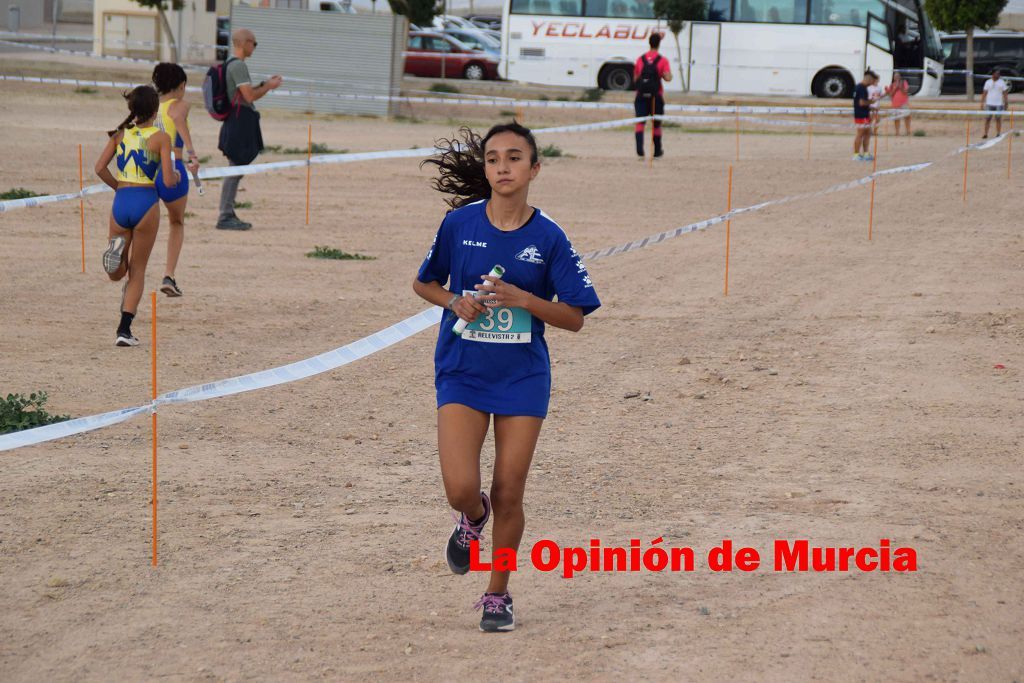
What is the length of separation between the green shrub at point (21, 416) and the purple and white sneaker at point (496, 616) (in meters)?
3.24

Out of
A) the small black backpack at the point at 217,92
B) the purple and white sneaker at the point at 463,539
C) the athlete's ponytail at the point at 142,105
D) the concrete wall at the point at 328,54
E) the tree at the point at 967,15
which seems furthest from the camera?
the tree at the point at 967,15

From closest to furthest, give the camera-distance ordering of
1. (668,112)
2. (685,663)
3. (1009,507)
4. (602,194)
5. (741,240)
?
1. (685,663)
2. (1009,507)
3. (741,240)
4. (602,194)
5. (668,112)

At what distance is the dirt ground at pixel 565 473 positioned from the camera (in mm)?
4477

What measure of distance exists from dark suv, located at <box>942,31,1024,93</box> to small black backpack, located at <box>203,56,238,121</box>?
33.5m

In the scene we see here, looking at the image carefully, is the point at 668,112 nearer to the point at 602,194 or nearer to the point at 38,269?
the point at 602,194

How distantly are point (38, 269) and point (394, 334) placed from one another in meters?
6.59

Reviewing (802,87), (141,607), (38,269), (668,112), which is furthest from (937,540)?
(802,87)

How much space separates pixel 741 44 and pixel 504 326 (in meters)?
34.9

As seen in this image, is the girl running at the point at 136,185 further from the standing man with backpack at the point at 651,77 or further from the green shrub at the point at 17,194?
the standing man with backpack at the point at 651,77

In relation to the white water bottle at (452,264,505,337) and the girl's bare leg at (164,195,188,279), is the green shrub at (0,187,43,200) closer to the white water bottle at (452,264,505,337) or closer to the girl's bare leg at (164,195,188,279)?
the girl's bare leg at (164,195,188,279)

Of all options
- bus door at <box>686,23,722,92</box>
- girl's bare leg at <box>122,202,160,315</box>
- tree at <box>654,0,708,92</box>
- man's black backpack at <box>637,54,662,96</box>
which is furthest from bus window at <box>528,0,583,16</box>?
girl's bare leg at <box>122,202,160,315</box>

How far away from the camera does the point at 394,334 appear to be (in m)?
6.51

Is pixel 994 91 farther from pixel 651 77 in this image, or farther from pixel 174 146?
pixel 174 146

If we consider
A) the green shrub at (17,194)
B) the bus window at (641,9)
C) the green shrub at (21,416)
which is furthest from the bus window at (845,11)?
the green shrub at (21,416)
